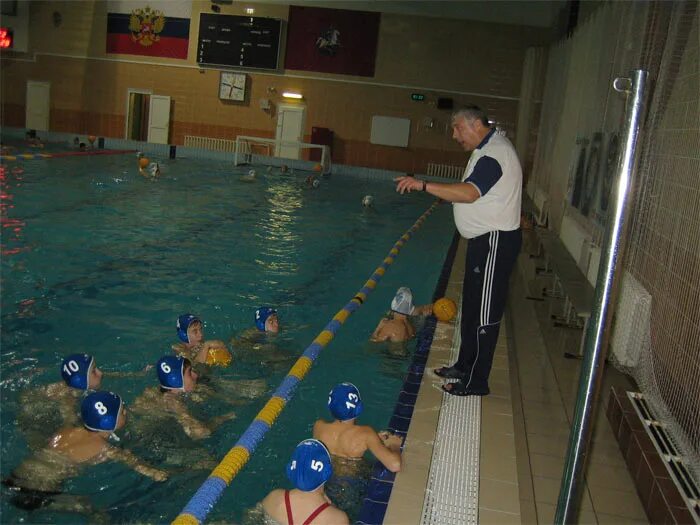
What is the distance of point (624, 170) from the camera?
4.65 ft

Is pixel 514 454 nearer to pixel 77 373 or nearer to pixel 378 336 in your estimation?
pixel 378 336

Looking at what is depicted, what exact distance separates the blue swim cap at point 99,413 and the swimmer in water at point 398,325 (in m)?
2.71

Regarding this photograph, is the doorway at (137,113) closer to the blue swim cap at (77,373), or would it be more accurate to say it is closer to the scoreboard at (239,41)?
the scoreboard at (239,41)

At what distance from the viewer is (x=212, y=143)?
2336 cm

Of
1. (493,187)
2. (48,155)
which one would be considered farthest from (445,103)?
(493,187)

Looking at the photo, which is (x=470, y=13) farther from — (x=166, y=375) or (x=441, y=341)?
(x=166, y=375)

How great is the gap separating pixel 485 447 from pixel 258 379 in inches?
74.9

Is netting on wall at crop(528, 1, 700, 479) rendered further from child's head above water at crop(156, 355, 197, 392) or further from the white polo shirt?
child's head above water at crop(156, 355, 197, 392)

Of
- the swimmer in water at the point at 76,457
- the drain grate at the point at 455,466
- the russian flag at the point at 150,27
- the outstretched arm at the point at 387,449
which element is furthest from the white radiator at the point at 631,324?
the russian flag at the point at 150,27

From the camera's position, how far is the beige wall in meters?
21.5

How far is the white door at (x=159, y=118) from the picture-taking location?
23.6 metres

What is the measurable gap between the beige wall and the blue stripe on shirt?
61.0 ft

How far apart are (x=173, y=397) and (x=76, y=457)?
0.81 meters

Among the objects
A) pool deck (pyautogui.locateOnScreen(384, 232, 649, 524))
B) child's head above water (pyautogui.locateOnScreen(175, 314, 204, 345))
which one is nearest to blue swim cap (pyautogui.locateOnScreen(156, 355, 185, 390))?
child's head above water (pyautogui.locateOnScreen(175, 314, 204, 345))
